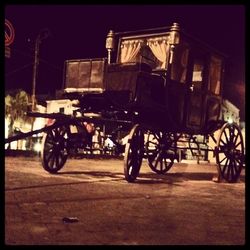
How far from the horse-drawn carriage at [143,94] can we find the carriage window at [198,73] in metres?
0.02

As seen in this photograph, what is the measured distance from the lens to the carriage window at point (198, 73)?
9.38 meters

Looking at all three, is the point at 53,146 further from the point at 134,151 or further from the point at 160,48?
the point at 160,48

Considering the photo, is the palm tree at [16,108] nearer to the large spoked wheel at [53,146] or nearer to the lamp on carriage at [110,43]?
the lamp on carriage at [110,43]

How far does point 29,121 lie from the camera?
3406cm

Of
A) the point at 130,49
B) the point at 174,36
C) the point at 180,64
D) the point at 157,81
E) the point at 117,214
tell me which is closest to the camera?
the point at 117,214

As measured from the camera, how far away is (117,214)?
4.53 metres

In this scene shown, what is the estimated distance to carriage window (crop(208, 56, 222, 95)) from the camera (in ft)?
31.3

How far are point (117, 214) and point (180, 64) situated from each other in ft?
15.6

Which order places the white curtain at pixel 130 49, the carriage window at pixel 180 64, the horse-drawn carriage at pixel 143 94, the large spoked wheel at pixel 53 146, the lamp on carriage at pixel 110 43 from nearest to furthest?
the horse-drawn carriage at pixel 143 94
the carriage window at pixel 180 64
the large spoked wheel at pixel 53 146
the white curtain at pixel 130 49
the lamp on carriage at pixel 110 43

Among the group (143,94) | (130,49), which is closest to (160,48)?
(130,49)

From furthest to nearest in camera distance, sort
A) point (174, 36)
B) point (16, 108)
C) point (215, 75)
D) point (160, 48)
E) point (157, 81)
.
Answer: point (16, 108) → point (215, 75) → point (160, 48) → point (174, 36) → point (157, 81)

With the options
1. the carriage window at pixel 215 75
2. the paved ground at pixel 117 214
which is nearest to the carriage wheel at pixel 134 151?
the paved ground at pixel 117 214

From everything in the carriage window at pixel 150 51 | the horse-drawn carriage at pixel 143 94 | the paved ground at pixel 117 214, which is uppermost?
the carriage window at pixel 150 51

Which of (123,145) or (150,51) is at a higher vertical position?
(150,51)
